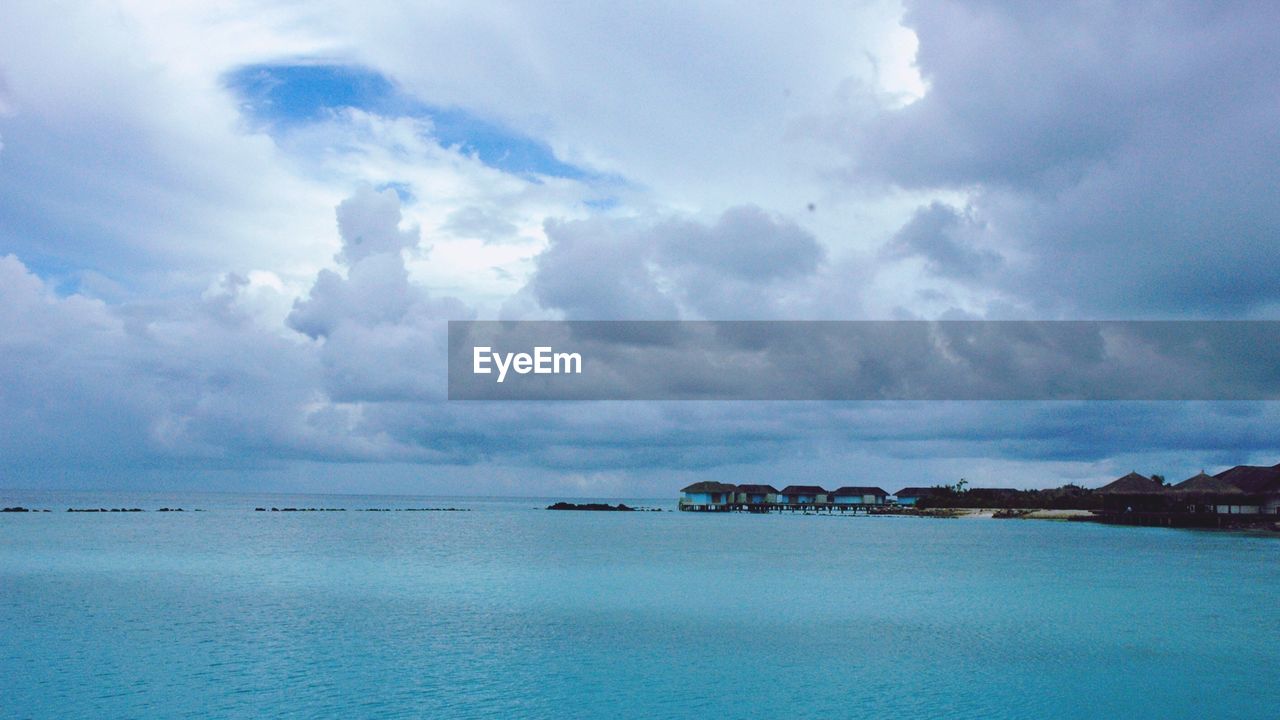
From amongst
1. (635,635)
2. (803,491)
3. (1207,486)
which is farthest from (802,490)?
(635,635)

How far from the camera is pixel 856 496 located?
370ft

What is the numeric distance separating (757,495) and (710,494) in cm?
592

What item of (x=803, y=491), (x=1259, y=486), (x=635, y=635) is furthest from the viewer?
(x=803, y=491)

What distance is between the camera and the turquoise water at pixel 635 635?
17.1 meters

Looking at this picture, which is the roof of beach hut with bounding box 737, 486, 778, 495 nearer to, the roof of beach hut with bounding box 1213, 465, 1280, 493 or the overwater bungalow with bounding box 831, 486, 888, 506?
the overwater bungalow with bounding box 831, 486, 888, 506

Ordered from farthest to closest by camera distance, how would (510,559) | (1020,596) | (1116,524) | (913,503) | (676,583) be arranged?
(913,503) → (1116,524) → (510,559) → (676,583) → (1020,596)

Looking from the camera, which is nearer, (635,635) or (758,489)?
(635,635)

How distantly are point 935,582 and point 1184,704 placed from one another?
18.3 meters

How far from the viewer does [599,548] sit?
5275cm

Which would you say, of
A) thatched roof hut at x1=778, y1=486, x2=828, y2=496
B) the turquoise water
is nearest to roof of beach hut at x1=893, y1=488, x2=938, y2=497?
thatched roof hut at x1=778, y1=486, x2=828, y2=496

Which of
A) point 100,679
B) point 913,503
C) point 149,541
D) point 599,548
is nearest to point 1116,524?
point 913,503

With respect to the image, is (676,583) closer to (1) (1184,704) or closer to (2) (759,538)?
(1) (1184,704)

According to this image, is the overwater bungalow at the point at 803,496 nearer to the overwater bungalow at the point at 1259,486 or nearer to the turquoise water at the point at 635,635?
the overwater bungalow at the point at 1259,486

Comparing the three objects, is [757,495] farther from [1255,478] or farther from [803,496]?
[1255,478]
